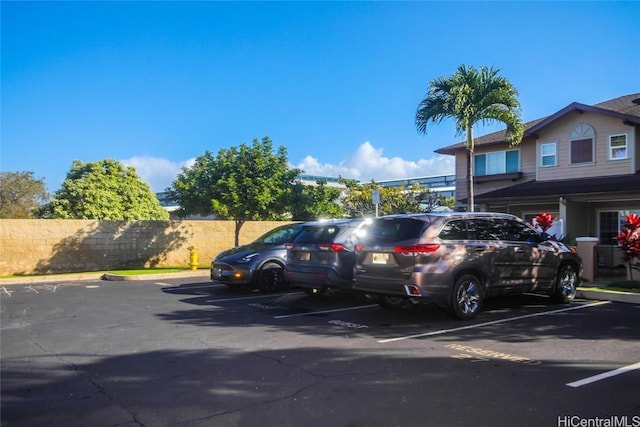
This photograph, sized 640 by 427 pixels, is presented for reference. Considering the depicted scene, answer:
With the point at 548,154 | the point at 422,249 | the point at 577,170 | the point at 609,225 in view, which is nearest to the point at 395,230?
the point at 422,249

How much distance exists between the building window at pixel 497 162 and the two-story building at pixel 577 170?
4 cm

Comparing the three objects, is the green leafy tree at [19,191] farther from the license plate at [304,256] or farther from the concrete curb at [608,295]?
the concrete curb at [608,295]

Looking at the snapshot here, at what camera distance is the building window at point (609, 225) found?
18.9 m

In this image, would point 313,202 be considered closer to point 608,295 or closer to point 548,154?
point 548,154

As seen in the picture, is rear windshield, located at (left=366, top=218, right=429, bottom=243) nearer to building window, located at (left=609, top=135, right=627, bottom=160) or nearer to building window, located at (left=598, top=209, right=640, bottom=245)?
building window, located at (left=598, top=209, right=640, bottom=245)

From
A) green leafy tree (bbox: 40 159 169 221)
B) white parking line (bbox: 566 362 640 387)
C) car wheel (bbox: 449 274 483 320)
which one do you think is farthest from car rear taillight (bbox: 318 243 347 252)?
green leafy tree (bbox: 40 159 169 221)

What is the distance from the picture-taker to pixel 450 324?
805 cm

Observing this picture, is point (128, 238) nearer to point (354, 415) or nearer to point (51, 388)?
point (51, 388)

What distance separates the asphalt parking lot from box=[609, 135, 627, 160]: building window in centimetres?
1103

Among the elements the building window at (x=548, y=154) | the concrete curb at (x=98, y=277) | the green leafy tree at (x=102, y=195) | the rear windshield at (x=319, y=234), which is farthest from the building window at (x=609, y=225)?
the green leafy tree at (x=102, y=195)

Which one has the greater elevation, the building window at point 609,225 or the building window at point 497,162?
the building window at point 497,162

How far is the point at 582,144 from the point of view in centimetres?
1991

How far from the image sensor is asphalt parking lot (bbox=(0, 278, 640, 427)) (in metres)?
4.36

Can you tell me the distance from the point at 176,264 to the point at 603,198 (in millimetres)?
16113
